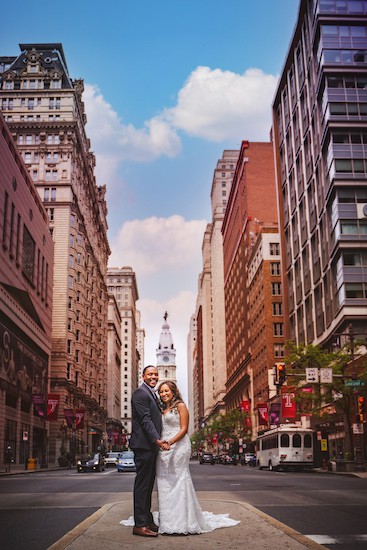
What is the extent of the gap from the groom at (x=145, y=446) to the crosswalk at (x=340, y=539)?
88.2 inches

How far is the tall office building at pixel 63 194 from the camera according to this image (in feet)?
305

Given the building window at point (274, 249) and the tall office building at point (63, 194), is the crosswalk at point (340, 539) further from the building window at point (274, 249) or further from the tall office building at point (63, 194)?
the building window at point (274, 249)

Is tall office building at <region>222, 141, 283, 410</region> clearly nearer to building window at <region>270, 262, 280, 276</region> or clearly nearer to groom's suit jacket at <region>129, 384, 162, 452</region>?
building window at <region>270, 262, 280, 276</region>

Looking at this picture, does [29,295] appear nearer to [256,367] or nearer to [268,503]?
[256,367]

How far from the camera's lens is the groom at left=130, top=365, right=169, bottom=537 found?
354 inches

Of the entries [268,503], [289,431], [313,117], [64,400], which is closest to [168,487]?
[268,503]

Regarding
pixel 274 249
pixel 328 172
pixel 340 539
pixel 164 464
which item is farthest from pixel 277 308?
pixel 164 464

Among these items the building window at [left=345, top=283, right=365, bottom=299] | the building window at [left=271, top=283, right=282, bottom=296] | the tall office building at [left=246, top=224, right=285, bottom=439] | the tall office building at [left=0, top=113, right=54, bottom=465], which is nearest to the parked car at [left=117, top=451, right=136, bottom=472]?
the tall office building at [left=0, top=113, right=54, bottom=465]

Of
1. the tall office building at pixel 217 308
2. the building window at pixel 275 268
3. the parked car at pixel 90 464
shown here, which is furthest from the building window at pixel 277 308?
the tall office building at pixel 217 308

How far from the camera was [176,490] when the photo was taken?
8930mm

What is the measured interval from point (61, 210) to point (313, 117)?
43121 millimetres

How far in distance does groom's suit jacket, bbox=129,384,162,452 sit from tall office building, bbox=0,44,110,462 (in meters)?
74.8

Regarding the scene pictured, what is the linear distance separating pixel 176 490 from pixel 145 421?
1031 mm

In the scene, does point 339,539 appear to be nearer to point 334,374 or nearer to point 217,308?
point 334,374
